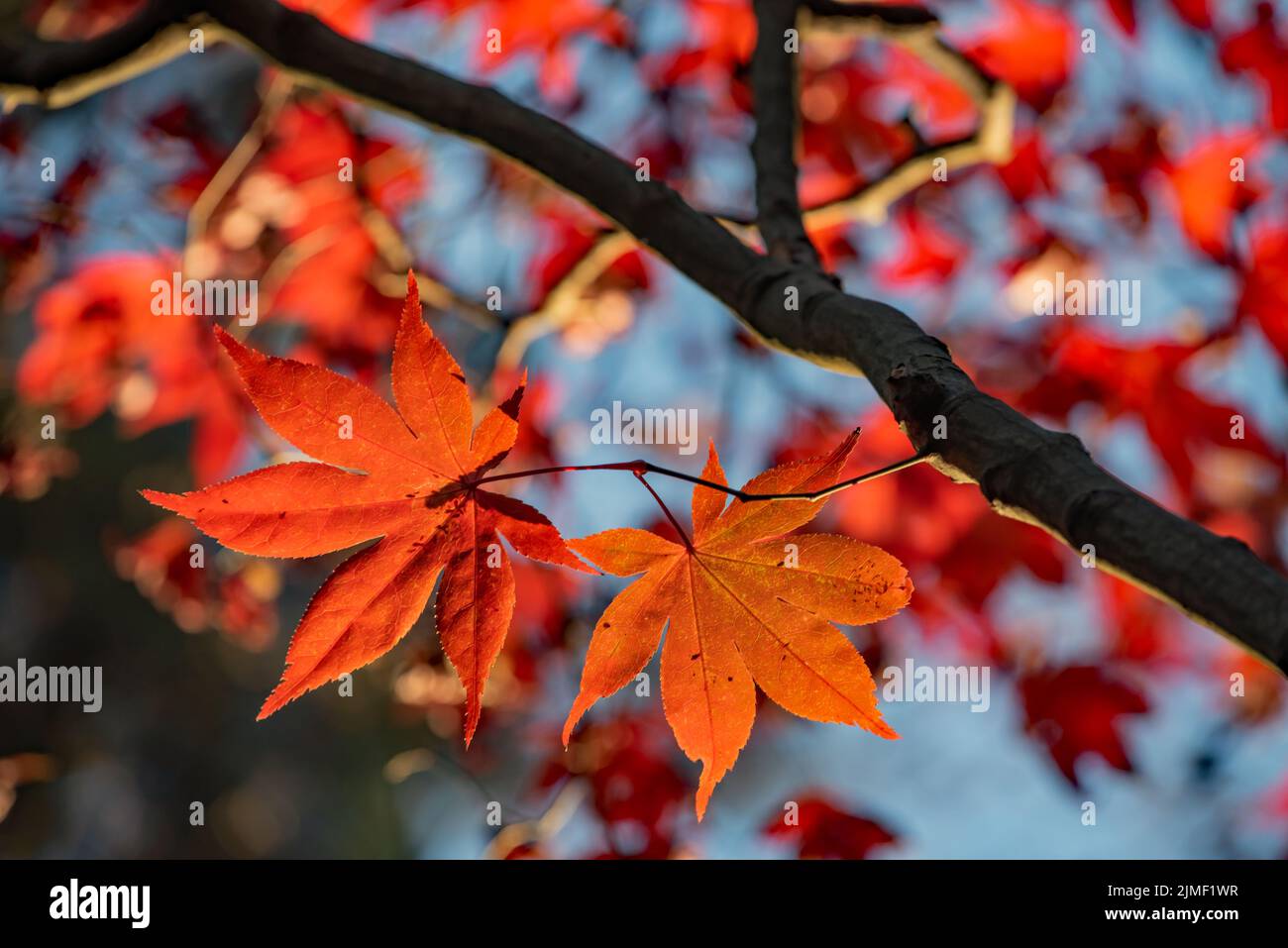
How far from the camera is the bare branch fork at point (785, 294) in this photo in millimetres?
470

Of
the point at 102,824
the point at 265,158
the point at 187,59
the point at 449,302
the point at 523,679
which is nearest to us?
the point at 449,302

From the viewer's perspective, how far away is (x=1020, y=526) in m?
2.22

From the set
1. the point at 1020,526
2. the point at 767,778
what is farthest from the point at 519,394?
the point at 767,778

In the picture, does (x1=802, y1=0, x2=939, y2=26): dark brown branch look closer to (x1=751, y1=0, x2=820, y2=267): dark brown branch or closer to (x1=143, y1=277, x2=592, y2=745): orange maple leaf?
(x1=751, y1=0, x2=820, y2=267): dark brown branch

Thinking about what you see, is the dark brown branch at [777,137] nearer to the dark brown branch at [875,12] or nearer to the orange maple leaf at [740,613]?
the dark brown branch at [875,12]

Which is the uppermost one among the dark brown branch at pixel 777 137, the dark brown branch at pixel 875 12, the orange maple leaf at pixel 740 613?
the dark brown branch at pixel 875 12

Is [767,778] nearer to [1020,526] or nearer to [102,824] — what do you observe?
[102,824]

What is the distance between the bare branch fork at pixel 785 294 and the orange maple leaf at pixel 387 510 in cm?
25

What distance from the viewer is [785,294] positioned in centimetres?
77

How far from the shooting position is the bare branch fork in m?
0.47

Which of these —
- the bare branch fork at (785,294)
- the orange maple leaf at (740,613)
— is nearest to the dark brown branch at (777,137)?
the bare branch fork at (785,294)

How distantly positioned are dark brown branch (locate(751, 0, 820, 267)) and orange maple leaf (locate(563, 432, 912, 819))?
0.83 ft

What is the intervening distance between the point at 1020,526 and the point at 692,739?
1.68 meters

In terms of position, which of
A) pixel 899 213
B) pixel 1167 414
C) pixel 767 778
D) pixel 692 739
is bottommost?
pixel 767 778
